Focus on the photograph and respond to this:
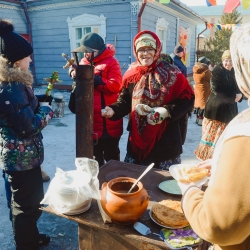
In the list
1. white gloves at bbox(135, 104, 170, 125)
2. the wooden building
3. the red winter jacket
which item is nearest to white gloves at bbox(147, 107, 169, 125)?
white gloves at bbox(135, 104, 170, 125)

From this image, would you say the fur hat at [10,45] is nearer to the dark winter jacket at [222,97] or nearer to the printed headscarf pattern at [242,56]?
the printed headscarf pattern at [242,56]

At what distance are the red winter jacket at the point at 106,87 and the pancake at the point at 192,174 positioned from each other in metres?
1.62

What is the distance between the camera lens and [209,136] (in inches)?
153

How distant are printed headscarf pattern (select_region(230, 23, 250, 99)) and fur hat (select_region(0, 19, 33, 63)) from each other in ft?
4.86

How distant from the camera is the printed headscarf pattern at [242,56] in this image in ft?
2.75

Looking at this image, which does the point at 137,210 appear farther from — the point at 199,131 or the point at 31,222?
the point at 199,131

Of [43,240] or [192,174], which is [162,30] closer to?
[43,240]

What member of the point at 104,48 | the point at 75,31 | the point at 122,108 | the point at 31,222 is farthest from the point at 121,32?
the point at 31,222

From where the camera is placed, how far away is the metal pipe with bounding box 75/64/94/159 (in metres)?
1.79

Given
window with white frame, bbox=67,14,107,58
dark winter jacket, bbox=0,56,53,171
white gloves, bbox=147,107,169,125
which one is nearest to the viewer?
dark winter jacket, bbox=0,56,53,171

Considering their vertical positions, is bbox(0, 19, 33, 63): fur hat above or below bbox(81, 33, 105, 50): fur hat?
below

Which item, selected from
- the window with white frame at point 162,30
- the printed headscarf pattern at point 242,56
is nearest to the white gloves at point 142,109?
the printed headscarf pattern at point 242,56

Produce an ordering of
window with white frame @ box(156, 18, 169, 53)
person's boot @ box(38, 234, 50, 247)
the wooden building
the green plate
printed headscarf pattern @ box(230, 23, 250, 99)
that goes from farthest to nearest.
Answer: window with white frame @ box(156, 18, 169, 53), the wooden building, person's boot @ box(38, 234, 50, 247), the green plate, printed headscarf pattern @ box(230, 23, 250, 99)

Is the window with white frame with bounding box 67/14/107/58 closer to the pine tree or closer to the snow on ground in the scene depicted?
the snow on ground
